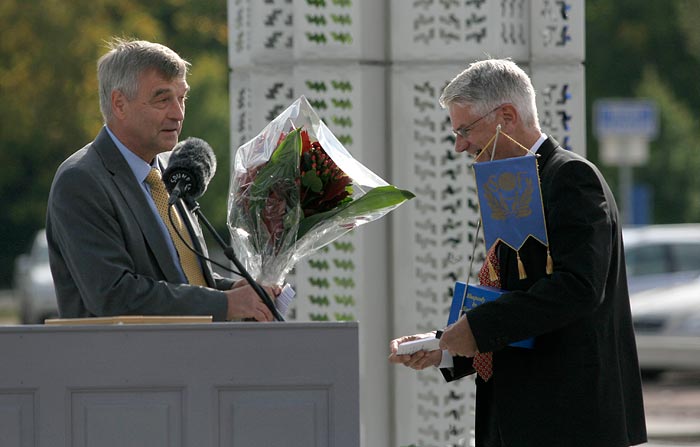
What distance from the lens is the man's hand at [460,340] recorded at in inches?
162

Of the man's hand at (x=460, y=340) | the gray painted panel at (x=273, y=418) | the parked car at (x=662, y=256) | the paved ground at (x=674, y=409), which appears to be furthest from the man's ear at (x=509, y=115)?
the parked car at (x=662, y=256)

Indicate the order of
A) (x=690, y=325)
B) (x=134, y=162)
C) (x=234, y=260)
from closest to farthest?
(x=234, y=260), (x=134, y=162), (x=690, y=325)

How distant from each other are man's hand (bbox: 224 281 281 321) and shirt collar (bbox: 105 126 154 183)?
1.76 ft

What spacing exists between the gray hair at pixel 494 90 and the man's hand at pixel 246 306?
2.90 feet

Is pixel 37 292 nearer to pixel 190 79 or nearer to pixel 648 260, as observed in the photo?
pixel 190 79

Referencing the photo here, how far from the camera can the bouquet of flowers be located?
4.24 metres

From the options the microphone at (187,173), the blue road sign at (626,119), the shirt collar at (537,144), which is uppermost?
the blue road sign at (626,119)

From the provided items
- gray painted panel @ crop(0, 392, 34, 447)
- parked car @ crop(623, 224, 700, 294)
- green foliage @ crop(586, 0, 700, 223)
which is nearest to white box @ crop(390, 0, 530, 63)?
gray painted panel @ crop(0, 392, 34, 447)

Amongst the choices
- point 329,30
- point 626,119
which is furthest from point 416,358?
point 626,119

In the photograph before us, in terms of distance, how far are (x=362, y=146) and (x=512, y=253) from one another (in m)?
2.70

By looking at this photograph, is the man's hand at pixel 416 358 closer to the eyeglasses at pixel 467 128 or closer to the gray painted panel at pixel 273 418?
the eyeglasses at pixel 467 128

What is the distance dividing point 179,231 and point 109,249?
35cm

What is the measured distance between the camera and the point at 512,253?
4.24 m

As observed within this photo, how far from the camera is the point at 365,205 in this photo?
430cm
